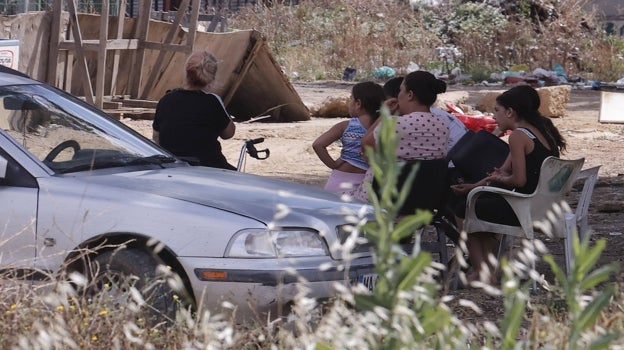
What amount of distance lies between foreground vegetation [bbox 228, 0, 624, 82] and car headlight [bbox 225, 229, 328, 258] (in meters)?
21.2

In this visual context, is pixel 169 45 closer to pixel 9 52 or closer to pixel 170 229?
pixel 9 52

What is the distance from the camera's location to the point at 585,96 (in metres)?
22.9

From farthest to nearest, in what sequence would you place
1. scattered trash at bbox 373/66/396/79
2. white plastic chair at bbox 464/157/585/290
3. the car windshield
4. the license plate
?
scattered trash at bbox 373/66/396/79, white plastic chair at bbox 464/157/585/290, the car windshield, the license plate

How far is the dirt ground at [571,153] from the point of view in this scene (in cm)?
959

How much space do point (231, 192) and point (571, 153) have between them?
10.0 metres

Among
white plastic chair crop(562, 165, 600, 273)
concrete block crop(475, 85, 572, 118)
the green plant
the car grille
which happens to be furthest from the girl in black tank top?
concrete block crop(475, 85, 572, 118)

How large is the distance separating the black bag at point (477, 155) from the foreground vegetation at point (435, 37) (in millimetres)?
18894

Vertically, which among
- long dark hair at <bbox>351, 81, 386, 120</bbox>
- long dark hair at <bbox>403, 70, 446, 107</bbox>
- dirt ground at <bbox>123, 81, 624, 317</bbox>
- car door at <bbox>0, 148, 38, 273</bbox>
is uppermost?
long dark hair at <bbox>403, 70, 446, 107</bbox>

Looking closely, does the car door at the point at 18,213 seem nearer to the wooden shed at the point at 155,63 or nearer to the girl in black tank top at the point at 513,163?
the girl in black tank top at the point at 513,163

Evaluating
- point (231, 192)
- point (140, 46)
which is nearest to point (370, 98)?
point (231, 192)

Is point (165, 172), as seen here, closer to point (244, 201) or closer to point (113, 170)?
point (113, 170)

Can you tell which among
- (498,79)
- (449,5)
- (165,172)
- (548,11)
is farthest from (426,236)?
(449,5)

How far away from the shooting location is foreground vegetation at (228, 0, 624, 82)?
27.7 metres

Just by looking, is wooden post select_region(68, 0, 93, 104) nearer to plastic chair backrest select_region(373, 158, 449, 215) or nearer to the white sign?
the white sign
